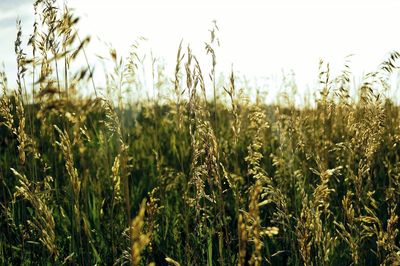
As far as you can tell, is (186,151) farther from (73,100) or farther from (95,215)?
(73,100)

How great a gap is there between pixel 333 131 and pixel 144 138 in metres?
1.89

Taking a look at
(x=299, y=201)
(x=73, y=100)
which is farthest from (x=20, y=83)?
(x=299, y=201)

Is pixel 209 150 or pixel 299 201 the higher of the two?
pixel 209 150

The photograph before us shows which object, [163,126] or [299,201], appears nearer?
[299,201]

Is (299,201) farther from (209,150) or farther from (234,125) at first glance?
(209,150)

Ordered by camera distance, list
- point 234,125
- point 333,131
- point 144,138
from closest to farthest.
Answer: point 234,125 → point 333,131 → point 144,138

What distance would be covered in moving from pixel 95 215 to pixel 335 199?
153cm

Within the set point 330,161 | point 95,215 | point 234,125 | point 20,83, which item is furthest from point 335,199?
point 20,83

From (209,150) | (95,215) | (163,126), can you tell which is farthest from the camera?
(163,126)

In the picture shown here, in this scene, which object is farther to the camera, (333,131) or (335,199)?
(333,131)

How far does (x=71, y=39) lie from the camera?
1.80 metres

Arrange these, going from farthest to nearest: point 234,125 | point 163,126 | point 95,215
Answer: point 163,126 → point 95,215 → point 234,125

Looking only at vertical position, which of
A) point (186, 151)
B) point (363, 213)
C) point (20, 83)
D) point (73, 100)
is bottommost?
point (363, 213)

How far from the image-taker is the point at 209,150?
1.74m
